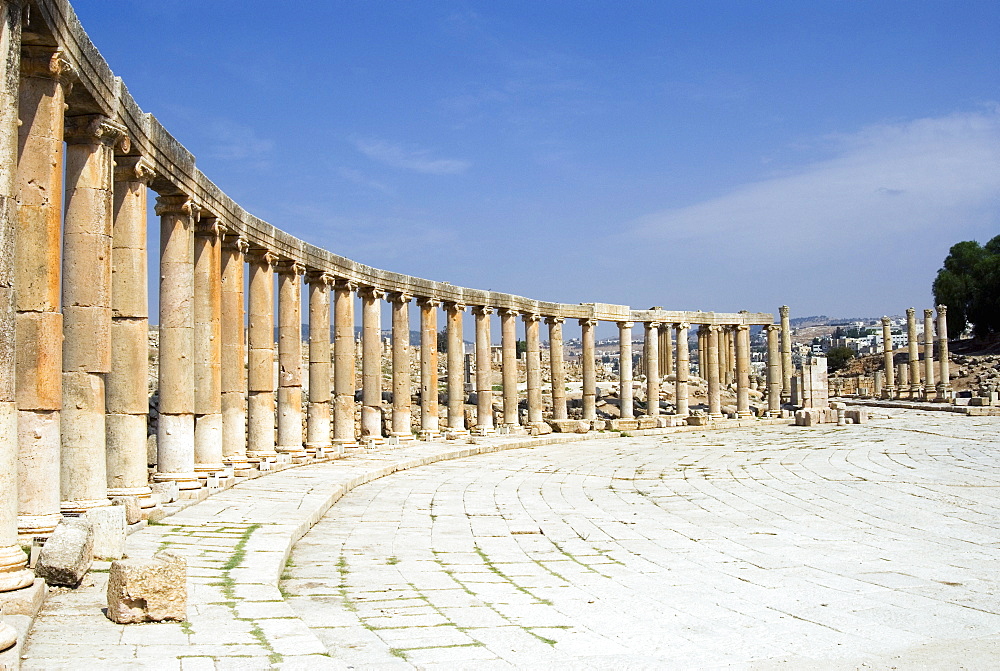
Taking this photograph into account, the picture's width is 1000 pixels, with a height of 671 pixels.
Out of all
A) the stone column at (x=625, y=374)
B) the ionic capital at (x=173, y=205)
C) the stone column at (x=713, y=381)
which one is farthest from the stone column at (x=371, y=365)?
the stone column at (x=713, y=381)

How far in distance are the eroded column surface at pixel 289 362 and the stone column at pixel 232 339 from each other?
271cm

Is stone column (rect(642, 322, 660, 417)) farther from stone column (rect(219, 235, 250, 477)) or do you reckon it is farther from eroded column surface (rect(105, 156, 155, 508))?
eroded column surface (rect(105, 156, 155, 508))

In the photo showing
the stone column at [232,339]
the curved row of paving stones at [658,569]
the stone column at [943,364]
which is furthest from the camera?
the stone column at [943,364]

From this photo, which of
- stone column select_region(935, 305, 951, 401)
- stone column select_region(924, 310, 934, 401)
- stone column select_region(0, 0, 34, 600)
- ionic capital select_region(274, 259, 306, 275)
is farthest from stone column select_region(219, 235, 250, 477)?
stone column select_region(924, 310, 934, 401)

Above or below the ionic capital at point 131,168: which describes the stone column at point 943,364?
below

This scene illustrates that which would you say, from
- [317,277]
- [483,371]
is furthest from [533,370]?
[317,277]

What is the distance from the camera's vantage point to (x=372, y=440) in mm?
27062

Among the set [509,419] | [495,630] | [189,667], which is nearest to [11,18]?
[189,667]

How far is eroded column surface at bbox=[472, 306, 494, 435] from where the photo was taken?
33.6m

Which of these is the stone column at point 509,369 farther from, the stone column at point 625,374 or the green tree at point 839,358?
the green tree at point 839,358

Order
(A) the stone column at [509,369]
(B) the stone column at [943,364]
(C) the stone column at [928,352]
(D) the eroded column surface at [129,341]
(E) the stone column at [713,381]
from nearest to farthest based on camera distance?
(D) the eroded column surface at [129,341], (A) the stone column at [509,369], (E) the stone column at [713,381], (B) the stone column at [943,364], (C) the stone column at [928,352]

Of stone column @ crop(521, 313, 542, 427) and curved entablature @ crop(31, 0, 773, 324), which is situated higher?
curved entablature @ crop(31, 0, 773, 324)

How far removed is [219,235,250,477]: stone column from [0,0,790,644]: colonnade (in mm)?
38

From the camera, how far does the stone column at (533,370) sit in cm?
3628
